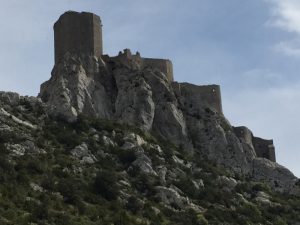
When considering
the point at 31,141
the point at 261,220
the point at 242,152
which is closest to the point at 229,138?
the point at 242,152

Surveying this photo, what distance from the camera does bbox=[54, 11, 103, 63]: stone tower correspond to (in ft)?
223

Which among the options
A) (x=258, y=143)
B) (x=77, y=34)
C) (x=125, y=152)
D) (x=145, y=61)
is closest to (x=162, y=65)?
(x=145, y=61)

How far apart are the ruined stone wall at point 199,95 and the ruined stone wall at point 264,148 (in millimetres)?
5608

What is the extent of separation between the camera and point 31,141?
179 feet

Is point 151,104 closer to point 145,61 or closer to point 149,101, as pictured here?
point 149,101

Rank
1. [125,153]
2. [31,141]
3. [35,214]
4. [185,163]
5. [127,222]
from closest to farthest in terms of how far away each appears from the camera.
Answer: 1. [35,214]
2. [127,222]
3. [31,141]
4. [125,153]
5. [185,163]

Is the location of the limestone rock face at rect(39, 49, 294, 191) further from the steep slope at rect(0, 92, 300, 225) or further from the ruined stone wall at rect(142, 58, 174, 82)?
the steep slope at rect(0, 92, 300, 225)

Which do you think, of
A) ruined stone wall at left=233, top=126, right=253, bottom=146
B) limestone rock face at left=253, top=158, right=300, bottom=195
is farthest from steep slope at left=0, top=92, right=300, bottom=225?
ruined stone wall at left=233, top=126, right=253, bottom=146

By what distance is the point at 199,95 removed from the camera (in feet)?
242

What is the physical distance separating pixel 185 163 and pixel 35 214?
21295 mm

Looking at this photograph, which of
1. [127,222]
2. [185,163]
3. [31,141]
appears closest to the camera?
[127,222]

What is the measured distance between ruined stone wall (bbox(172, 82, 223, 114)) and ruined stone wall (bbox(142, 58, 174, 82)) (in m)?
1.06

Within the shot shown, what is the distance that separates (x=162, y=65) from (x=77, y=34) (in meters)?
8.81

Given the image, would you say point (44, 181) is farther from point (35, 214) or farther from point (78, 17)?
point (78, 17)
